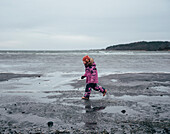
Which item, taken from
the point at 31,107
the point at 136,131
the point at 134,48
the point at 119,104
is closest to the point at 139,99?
the point at 119,104

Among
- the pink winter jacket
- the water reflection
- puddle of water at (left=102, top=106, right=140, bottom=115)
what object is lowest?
puddle of water at (left=102, top=106, right=140, bottom=115)

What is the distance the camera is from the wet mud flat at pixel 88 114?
4.35m

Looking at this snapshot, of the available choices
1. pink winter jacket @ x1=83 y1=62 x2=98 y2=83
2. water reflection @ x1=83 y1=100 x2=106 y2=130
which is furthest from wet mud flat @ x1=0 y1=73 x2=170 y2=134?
pink winter jacket @ x1=83 y1=62 x2=98 y2=83

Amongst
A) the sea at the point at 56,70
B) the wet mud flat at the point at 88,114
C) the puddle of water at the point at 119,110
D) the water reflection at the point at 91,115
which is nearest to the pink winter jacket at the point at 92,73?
the wet mud flat at the point at 88,114

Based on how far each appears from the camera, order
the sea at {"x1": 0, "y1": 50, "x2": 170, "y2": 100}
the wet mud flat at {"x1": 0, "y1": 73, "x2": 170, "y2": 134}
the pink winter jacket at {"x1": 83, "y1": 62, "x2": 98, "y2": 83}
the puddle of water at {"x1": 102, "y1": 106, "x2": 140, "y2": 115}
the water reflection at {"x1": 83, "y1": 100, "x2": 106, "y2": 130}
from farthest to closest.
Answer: the sea at {"x1": 0, "y1": 50, "x2": 170, "y2": 100}
the pink winter jacket at {"x1": 83, "y1": 62, "x2": 98, "y2": 83}
the puddle of water at {"x1": 102, "y1": 106, "x2": 140, "y2": 115}
the water reflection at {"x1": 83, "y1": 100, "x2": 106, "y2": 130}
the wet mud flat at {"x1": 0, "y1": 73, "x2": 170, "y2": 134}

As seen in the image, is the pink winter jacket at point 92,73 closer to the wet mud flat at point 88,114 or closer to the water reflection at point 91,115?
the wet mud flat at point 88,114

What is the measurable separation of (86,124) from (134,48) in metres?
153

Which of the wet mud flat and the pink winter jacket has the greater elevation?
the pink winter jacket

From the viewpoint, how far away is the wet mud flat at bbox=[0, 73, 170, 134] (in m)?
4.35

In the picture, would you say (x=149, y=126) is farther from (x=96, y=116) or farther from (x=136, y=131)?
(x=96, y=116)

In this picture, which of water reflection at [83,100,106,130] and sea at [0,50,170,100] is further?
sea at [0,50,170,100]

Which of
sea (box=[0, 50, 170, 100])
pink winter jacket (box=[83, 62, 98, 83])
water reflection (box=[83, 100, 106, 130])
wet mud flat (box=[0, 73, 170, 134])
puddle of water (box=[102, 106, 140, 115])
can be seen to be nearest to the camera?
wet mud flat (box=[0, 73, 170, 134])

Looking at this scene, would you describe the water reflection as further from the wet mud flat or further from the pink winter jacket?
the pink winter jacket

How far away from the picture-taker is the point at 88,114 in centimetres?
534
